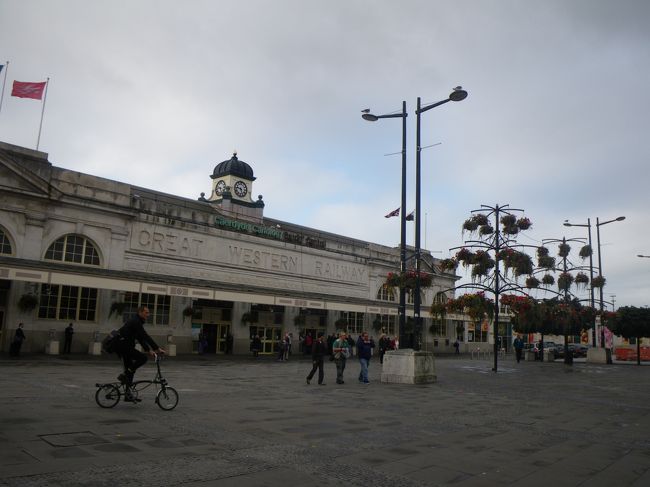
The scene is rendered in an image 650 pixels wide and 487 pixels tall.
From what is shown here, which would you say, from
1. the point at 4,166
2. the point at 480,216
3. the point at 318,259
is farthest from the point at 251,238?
the point at 480,216

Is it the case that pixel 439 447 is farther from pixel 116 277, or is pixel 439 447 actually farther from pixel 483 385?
pixel 116 277

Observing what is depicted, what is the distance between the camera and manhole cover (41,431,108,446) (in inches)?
263

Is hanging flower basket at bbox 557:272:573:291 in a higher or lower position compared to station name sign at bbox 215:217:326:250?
lower

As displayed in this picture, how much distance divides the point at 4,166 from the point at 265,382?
57.6ft

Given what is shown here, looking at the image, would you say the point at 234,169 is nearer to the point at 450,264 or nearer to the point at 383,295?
the point at 383,295

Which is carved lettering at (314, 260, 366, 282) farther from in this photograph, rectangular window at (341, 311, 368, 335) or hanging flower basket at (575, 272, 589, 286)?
hanging flower basket at (575, 272, 589, 286)

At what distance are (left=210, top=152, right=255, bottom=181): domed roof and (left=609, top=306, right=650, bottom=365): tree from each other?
32.6 metres

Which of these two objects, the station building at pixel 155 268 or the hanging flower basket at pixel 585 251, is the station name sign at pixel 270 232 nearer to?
the station building at pixel 155 268

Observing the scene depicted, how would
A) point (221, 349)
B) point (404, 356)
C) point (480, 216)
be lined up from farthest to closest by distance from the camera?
1. point (221, 349)
2. point (480, 216)
3. point (404, 356)

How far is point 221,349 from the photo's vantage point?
112 ft

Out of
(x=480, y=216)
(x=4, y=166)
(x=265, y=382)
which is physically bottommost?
(x=265, y=382)

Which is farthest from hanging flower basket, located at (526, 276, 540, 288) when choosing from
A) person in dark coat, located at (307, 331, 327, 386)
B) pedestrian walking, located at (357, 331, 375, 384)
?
person in dark coat, located at (307, 331, 327, 386)

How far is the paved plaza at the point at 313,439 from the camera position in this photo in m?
5.88

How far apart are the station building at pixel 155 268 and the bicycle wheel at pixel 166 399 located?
1698cm
